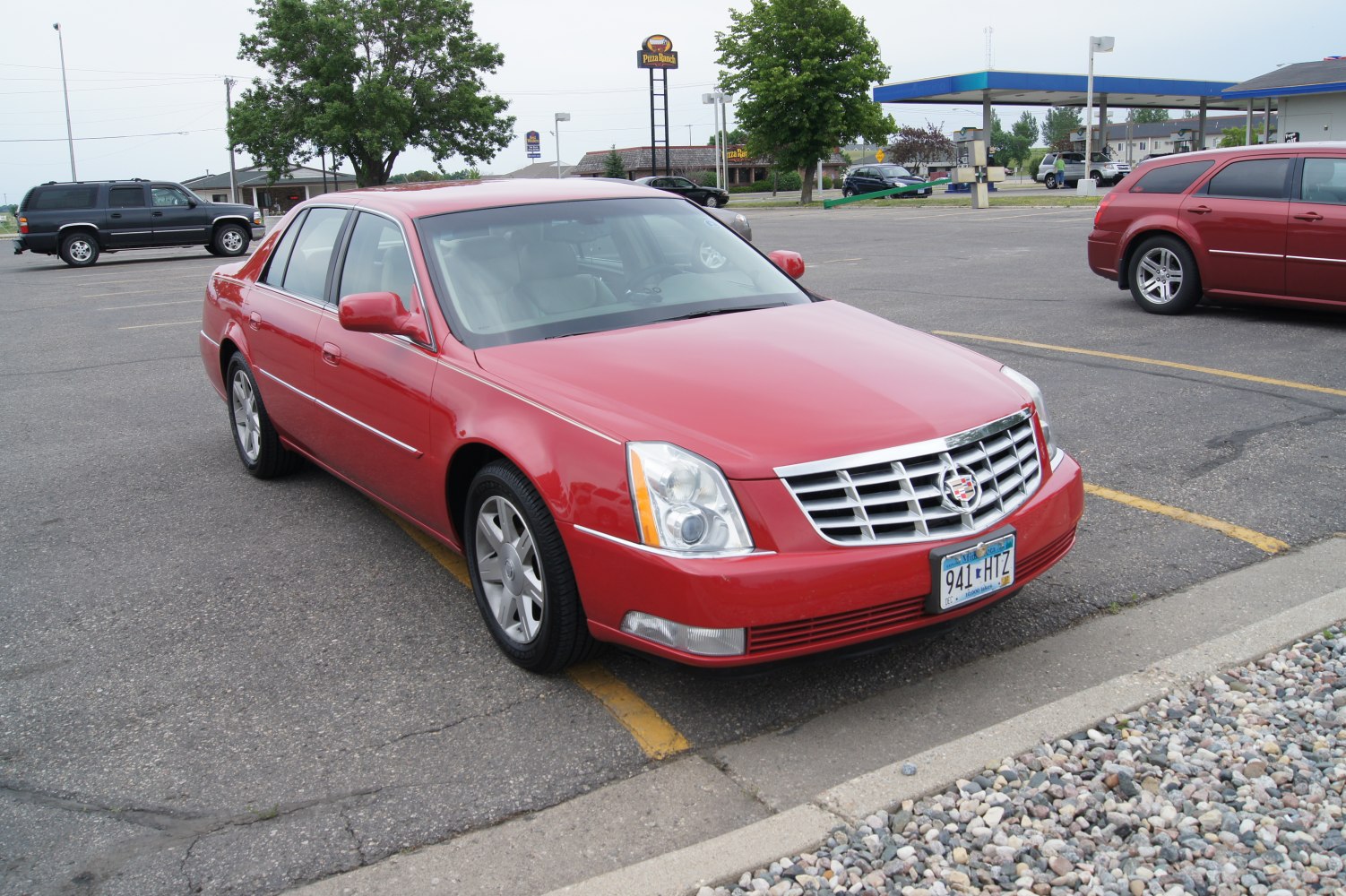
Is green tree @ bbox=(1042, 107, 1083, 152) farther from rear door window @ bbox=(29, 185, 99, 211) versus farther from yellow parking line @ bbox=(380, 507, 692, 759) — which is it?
yellow parking line @ bbox=(380, 507, 692, 759)

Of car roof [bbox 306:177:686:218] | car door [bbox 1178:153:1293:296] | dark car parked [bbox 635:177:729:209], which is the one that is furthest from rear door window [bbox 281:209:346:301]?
dark car parked [bbox 635:177:729:209]

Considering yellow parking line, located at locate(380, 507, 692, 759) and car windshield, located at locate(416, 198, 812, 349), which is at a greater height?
car windshield, located at locate(416, 198, 812, 349)

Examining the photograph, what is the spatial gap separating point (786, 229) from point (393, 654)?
25.6 m

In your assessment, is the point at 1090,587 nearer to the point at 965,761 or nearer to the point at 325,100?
the point at 965,761

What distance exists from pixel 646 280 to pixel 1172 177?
24.5ft

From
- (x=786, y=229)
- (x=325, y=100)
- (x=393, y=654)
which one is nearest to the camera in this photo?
(x=393, y=654)

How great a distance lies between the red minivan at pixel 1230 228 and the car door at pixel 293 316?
759cm

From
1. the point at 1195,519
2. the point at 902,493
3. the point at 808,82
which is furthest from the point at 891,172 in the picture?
the point at 902,493

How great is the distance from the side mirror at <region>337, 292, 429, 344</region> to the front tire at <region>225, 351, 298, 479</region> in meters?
1.95

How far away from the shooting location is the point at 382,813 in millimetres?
2963

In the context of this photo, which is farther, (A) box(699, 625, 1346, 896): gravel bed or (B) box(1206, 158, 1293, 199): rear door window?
(B) box(1206, 158, 1293, 199): rear door window

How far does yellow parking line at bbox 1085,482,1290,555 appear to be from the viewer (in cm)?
457

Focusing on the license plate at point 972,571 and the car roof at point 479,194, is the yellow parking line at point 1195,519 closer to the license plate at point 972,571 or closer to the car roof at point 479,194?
the license plate at point 972,571

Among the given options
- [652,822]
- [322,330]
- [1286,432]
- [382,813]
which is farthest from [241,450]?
[1286,432]
